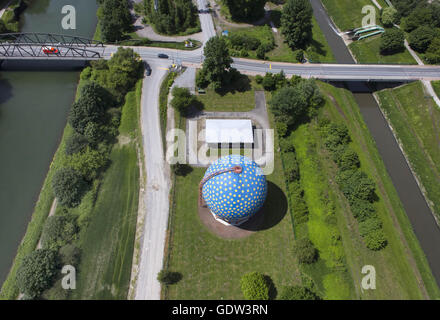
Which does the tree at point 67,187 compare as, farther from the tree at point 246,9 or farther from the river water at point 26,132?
the tree at point 246,9

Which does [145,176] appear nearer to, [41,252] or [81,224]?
[81,224]

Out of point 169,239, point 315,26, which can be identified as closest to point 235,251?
point 169,239

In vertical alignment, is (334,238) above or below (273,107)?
below

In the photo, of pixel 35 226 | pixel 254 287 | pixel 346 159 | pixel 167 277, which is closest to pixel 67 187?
pixel 35 226

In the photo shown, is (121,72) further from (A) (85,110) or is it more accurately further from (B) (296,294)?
(B) (296,294)

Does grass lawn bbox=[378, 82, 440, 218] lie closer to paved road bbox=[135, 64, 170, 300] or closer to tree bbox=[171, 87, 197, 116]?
tree bbox=[171, 87, 197, 116]

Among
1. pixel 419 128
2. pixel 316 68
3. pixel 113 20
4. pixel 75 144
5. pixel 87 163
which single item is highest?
pixel 113 20
